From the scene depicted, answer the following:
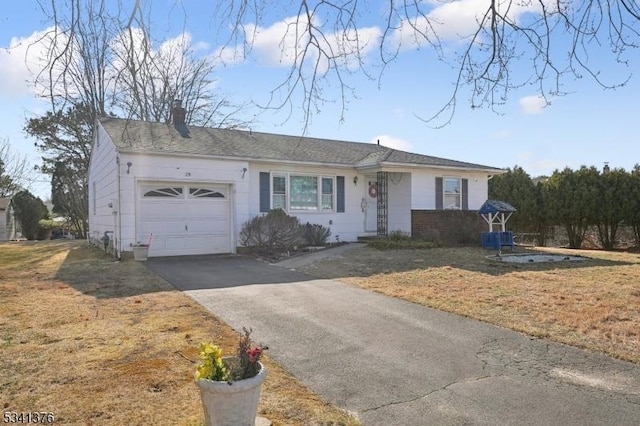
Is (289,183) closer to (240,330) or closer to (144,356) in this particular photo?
(240,330)

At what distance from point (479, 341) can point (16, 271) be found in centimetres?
1209

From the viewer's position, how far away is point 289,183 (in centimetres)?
1691

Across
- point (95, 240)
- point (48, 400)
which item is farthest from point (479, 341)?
point (95, 240)

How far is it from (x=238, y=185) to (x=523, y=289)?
32.0 feet

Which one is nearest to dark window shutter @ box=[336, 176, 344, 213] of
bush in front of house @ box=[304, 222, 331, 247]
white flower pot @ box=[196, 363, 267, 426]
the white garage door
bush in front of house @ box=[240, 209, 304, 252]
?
bush in front of house @ box=[304, 222, 331, 247]

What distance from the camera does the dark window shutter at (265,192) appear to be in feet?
53.7

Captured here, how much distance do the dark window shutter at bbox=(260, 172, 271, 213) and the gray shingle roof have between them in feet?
2.28

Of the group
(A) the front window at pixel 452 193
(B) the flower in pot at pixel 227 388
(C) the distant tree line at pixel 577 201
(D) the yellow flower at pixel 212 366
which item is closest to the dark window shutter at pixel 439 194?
(A) the front window at pixel 452 193

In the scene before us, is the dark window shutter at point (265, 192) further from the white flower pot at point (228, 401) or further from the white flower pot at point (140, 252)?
the white flower pot at point (228, 401)

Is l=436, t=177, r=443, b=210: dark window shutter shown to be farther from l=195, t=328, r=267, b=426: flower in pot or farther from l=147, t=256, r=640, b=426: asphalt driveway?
l=195, t=328, r=267, b=426: flower in pot

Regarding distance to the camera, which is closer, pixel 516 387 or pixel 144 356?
pixel 516 387

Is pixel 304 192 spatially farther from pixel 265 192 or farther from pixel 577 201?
pixel 577 201

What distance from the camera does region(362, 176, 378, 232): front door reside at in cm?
1853

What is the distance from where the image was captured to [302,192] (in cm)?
1719
